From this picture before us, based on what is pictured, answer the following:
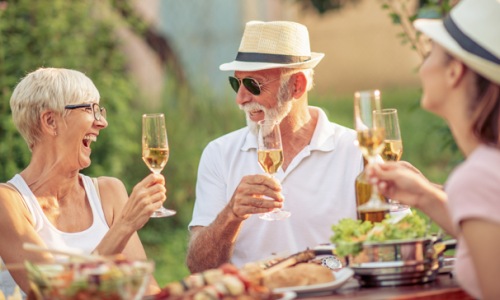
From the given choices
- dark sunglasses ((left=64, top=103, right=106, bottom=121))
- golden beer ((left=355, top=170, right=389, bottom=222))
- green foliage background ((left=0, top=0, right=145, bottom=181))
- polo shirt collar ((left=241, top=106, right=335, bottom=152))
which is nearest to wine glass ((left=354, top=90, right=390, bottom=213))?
golden beer ((left=355, top=170, right=389, bottom=222))

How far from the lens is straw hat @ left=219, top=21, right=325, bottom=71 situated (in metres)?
5.37

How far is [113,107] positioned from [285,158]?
15.4ft

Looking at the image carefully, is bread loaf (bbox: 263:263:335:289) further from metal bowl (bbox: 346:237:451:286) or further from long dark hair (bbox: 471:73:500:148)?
long dark hair (bbox: 471:73:500:148)

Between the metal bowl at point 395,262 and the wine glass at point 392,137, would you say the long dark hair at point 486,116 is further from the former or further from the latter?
the wine glass at point 392,137

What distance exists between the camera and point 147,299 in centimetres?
380

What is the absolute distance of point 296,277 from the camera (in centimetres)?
384

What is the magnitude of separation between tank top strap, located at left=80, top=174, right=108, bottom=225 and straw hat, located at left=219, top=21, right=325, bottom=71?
2.91ft

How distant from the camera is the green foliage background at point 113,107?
9141mm

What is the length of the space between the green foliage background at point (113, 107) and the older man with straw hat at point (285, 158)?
2.12 m

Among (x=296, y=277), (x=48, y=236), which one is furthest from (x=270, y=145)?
(x=48, y=236)

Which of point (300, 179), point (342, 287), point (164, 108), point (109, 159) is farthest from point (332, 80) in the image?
point (342, 287)

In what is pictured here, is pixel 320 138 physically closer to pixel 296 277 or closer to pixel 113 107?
pixel 296 277

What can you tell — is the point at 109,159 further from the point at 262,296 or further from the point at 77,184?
the point at 262,296

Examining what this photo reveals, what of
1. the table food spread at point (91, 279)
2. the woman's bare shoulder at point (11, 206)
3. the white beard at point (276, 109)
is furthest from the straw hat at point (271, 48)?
the table food spread at point (91, 279)
